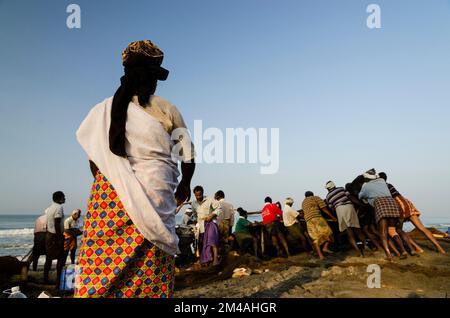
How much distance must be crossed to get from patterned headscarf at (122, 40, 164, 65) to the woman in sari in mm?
120

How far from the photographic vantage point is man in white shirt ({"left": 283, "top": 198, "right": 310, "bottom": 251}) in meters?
8.33

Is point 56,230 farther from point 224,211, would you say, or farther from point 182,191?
point 182,191

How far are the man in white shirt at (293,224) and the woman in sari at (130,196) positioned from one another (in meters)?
6.74

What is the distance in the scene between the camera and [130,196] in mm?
1762

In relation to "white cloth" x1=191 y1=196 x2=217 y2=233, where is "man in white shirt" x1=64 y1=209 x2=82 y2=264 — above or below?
below

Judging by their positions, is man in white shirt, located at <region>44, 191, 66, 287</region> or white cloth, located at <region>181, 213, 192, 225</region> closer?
man in white shirt, located at <region>44, 191, 66, 287</region>

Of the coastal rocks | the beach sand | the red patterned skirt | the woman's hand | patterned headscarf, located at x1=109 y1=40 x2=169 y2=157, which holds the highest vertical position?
patterned headscarf, located at x1=109 y1=40 x2=169 y2=157

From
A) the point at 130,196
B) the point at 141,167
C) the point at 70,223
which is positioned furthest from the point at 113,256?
the point at 70,223

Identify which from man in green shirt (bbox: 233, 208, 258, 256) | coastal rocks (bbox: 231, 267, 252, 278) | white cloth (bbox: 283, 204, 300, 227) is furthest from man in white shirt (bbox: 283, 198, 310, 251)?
coastal rocks (bbox: 231, 267, 252, 278)

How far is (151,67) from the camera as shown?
2066 millimetres

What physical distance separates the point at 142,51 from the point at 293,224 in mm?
7165

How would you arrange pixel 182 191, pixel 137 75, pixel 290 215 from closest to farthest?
pixel 137 75 → pixel 182 191 → pixel 290 215

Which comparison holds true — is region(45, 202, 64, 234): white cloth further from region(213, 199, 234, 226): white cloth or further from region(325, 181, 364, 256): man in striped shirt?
region(325, 181, 364, 256): man in striped shirt
